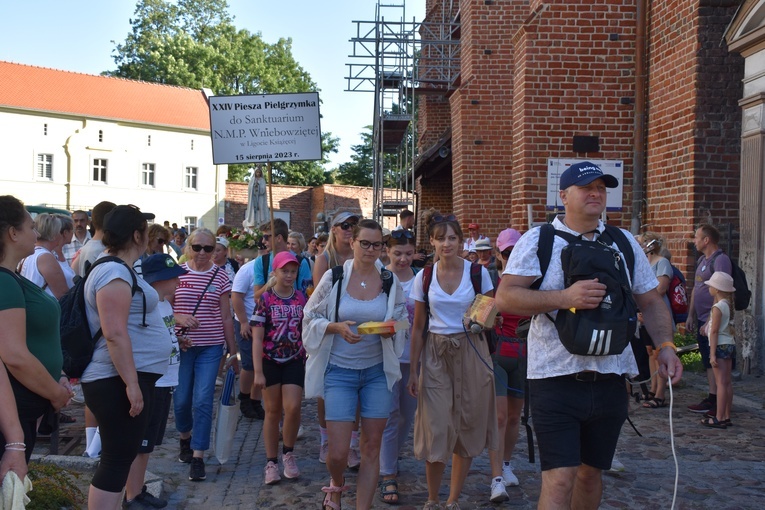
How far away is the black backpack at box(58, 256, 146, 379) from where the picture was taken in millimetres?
4102

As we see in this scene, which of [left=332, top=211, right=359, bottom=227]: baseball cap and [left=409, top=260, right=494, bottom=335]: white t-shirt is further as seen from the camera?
[left=332, top=211, right=359, bottom=227]: baseball cap

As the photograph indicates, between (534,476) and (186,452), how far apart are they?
110 inches

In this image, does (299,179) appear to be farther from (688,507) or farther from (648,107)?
(688,507)

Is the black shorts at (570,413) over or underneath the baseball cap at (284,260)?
underneath

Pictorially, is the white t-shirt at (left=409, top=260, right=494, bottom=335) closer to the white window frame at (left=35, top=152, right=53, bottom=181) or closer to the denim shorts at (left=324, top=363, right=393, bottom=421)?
the denim shorts at (left=324, top=363, right=393, bottom=421)

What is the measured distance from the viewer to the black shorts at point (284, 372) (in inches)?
245

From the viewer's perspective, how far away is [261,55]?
53.0 metres

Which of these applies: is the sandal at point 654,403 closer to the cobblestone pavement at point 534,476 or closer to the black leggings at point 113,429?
the cobblestone pavement at point 534,476

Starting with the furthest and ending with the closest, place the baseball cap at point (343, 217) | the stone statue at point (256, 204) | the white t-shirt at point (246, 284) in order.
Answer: the stone statue at point (256, 204)
the white t-shirt at point (246, 284)
the baseball cap at point (343, 217)

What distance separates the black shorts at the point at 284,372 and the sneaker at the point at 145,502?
1194mm

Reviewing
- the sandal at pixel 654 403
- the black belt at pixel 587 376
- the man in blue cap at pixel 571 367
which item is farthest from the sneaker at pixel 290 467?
the sandal at pixel 654 403

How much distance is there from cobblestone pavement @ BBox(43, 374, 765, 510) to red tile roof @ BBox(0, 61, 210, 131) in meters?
43.5

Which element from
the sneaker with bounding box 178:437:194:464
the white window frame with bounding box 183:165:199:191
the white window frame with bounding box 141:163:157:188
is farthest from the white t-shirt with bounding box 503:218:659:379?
the white window frame with bounding box 183:165:199:191

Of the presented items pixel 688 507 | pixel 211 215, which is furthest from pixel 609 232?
pixel 211 215
